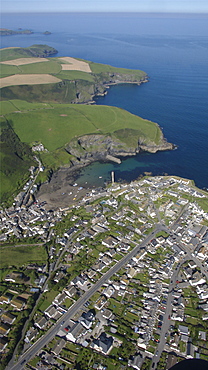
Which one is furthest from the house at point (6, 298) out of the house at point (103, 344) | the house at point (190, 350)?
the house at point (190, 350)

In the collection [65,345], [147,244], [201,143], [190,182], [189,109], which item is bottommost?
[65,345]

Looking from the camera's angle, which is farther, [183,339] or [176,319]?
[176,319]

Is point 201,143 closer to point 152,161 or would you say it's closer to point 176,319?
point 152,161

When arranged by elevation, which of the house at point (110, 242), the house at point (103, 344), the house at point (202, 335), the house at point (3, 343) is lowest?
the house at point (3, 343)

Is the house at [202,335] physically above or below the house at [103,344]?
above

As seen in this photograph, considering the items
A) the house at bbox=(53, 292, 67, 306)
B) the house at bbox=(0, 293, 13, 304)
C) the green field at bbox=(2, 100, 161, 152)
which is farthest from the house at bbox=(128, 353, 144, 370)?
the green field at bbox=(2, 100, 161, 152)

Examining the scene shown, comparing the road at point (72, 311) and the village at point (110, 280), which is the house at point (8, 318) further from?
the road at point (72, 311)

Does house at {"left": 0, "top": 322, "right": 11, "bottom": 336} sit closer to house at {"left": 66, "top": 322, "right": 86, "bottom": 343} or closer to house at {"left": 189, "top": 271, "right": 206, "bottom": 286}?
house at {"left": 66, "top": 322, "right": 86, "bottom": 343}

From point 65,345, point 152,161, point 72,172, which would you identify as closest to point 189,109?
point 152,161
